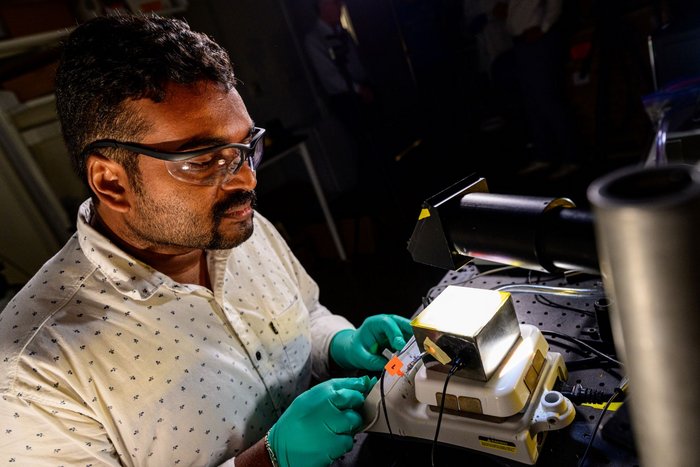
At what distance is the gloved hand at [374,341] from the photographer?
1.17 metres

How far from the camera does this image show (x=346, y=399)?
913 mm

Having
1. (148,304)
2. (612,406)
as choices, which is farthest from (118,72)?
(612,406)

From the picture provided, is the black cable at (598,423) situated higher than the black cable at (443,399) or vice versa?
the black cable at (443,399)

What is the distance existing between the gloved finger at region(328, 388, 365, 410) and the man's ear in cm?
60

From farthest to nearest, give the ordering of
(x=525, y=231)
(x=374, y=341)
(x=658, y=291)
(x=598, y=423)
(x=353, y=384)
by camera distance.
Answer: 1. (x=374, y=341)
2. (x=353, y=384)
3. (x=598, y=423)
4. (x=525, y=231)
5. (x=658, y=291)

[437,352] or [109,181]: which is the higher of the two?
[109,181]

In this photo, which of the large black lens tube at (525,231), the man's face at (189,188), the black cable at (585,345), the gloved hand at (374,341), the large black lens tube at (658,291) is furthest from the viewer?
the gloved hand at (374,341)

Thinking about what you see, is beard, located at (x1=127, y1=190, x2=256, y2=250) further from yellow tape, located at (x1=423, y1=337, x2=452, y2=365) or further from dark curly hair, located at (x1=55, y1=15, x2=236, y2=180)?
yellow tape, located at (x1=423, y1=337, x2=452, y2=365)

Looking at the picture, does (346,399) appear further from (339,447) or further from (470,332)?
(470,332)

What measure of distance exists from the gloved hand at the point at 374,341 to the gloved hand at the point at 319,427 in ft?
0.70

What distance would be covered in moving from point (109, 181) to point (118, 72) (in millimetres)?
231

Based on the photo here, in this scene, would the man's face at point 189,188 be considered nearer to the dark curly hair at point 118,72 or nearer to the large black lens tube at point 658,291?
the dark curly hair at point 118,72

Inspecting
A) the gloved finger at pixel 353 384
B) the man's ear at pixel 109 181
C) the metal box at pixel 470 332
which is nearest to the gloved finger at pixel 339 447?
the gloved finger at pixel 353 384

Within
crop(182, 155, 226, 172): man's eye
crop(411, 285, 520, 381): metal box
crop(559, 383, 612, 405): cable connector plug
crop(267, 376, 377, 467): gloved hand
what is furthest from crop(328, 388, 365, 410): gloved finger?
crop(182, 155, 226, 172): man's eye
